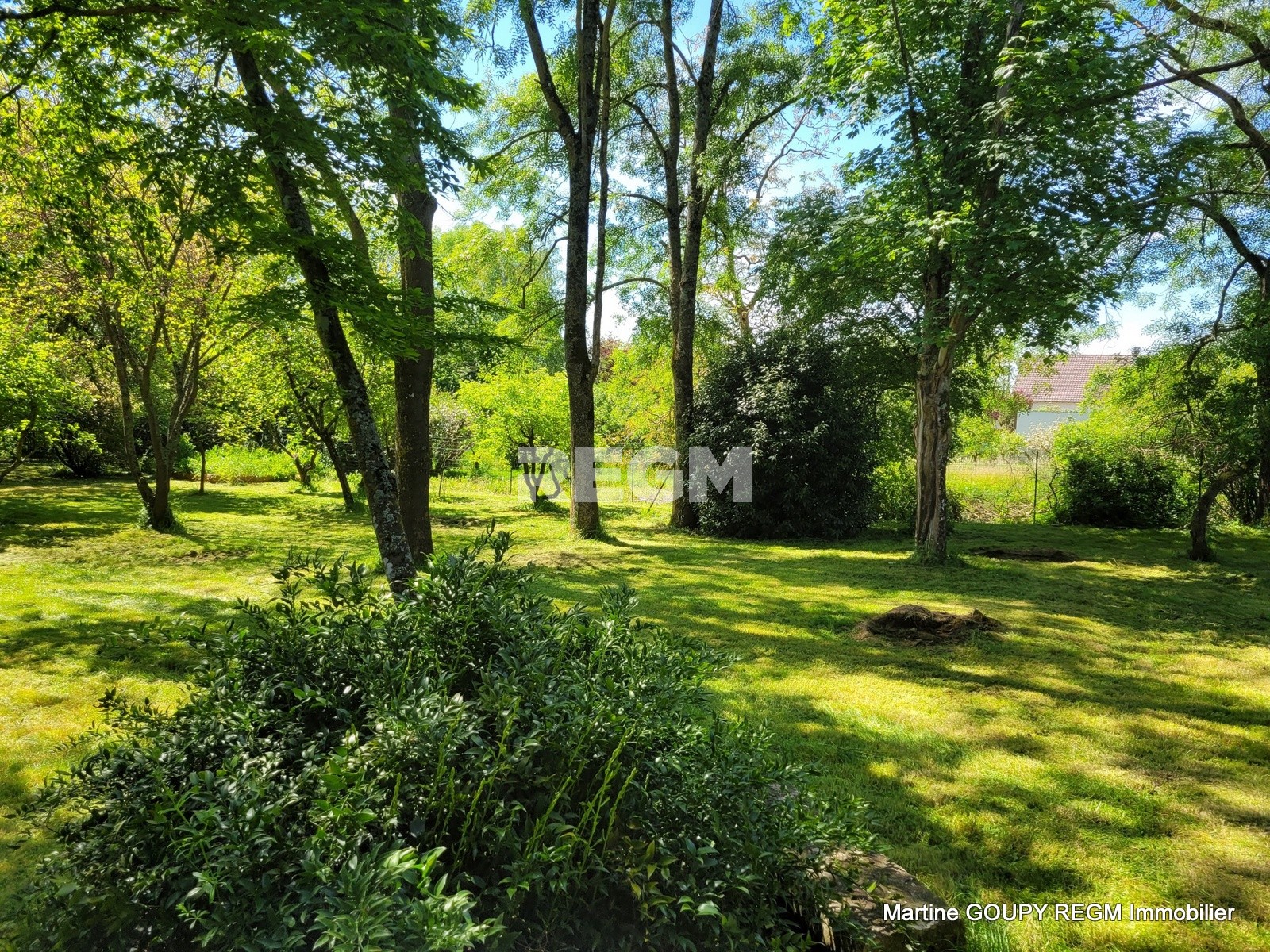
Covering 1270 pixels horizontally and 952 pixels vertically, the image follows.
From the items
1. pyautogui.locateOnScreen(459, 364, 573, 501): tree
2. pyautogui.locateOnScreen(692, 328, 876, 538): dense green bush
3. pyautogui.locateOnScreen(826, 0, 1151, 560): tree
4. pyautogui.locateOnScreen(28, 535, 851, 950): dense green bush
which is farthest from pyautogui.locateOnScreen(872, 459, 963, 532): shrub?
pyautogui.locateOnScreen(28, 535, 851, 950): dense green bush

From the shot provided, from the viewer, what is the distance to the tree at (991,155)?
22.8ft

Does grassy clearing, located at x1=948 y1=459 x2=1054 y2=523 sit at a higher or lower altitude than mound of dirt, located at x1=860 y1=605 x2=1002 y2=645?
A: higher

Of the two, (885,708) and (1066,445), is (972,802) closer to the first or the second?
(885,708)

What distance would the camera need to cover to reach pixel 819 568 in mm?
9305

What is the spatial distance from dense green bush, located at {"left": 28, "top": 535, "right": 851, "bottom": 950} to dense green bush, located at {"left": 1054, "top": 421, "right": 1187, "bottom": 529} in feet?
46.9

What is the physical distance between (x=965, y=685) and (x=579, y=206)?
8976 millimetres

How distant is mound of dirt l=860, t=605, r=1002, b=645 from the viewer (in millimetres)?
5773

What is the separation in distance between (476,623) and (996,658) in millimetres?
4771

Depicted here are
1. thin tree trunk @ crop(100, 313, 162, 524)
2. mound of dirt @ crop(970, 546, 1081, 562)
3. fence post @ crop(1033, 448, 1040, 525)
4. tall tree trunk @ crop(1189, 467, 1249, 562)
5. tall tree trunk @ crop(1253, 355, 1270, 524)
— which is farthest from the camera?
fence post @ crop(1033, 448, 1040, 525)

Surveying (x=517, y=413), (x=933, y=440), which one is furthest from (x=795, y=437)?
(x=517, y=413)

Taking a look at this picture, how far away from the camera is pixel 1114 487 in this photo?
13.7 metres

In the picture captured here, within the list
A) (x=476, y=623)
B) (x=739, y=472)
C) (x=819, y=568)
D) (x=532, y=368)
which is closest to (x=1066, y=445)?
(x=739, y=472)

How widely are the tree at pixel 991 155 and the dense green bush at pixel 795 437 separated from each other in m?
3.29

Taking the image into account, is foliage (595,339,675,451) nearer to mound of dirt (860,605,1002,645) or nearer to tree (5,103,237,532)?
tree (5,103,237,532)
